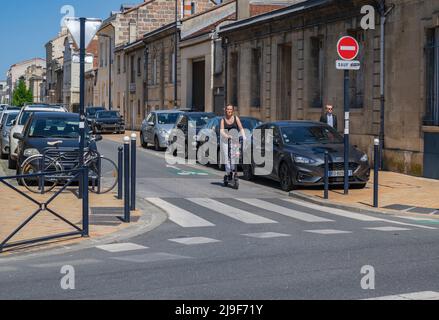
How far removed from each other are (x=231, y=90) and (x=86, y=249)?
1010 inches

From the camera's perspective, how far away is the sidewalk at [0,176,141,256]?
1034cm

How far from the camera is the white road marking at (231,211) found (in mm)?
12633

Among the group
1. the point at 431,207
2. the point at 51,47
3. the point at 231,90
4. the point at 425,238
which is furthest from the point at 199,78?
the point at 51,47

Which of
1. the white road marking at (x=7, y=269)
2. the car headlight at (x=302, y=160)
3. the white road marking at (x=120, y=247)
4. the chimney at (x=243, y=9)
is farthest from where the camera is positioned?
the chimney at (x=243, y=9)

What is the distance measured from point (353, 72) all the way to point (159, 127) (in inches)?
358

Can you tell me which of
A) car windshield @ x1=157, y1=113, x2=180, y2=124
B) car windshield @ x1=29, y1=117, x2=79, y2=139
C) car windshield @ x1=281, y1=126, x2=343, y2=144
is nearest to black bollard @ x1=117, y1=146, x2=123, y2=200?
car windshield @ x1=29, y1=117, x2=79, y2=139

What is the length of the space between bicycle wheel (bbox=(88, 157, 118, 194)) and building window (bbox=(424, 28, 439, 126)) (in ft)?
→ 28.0

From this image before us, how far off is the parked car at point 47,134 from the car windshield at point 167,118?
11939 millimetres

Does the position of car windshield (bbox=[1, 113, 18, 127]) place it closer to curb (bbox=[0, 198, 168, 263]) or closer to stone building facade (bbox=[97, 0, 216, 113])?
curb (bbox=[0, 198, 168, 263])

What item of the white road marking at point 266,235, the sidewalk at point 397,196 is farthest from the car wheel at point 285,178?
the white road marking at point 266,235

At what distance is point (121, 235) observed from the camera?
11.0 meters

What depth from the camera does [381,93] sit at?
2156 centimetres

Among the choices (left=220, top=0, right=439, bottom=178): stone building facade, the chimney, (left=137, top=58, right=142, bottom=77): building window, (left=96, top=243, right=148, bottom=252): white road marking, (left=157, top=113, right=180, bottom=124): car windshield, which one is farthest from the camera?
(left=137, top=58, right=142, bottom=77): building window

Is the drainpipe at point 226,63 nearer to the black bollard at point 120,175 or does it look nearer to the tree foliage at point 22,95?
the black bollard at point 120,175
